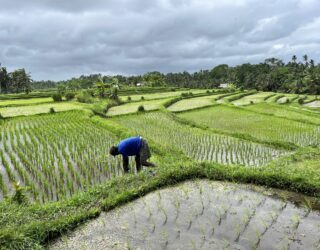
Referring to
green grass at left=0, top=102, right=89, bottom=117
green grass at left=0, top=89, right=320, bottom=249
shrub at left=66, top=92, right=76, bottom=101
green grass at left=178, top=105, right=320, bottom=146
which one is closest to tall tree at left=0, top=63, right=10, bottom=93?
shrub at left=66, top=92, right=76, bottom=101

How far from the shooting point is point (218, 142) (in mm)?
12461

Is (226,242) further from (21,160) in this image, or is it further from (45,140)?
(45,140)

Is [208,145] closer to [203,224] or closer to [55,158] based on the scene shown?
[55,158]

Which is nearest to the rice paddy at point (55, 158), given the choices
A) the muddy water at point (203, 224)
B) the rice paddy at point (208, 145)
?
the muddy water at point (203, 224)

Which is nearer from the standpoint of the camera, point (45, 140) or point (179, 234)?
point (179, 234)

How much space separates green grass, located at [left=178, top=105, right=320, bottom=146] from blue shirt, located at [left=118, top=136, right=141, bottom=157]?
7.00m

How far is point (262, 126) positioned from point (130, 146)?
11.3 m

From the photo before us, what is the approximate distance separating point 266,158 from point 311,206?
4.68m

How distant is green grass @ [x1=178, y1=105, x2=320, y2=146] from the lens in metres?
13.6

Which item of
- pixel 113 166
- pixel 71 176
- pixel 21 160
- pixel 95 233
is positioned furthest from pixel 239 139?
pixel 95 233

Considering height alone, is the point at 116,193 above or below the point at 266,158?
above

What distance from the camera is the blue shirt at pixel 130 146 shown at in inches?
278

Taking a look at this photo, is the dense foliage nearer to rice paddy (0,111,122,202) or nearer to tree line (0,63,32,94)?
tree line (0,63,32,94)

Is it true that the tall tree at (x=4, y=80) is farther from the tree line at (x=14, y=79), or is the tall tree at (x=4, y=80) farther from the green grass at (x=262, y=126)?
the green grass at (x=262, y=126)
